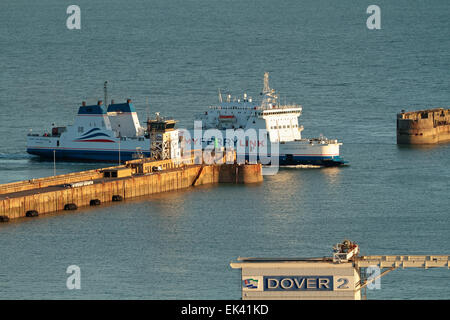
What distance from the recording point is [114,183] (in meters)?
82.0

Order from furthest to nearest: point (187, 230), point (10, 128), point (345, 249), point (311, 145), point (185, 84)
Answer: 1. point (185, 84)
2. point (10, 128)
3. point (311, 145)
4. point (187, 230)
5. point (345, 249)

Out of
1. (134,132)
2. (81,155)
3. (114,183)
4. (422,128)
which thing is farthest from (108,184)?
(422,128)

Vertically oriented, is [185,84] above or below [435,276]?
above

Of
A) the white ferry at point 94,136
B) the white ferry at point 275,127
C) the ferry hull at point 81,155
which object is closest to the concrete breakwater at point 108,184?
the white ferry at point 275,127

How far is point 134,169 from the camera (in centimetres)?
8806

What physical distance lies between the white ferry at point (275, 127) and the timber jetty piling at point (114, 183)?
5.84m

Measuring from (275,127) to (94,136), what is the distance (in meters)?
13.2

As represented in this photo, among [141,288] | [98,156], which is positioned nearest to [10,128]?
[98,156]

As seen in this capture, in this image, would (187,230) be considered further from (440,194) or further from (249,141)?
(249,141)

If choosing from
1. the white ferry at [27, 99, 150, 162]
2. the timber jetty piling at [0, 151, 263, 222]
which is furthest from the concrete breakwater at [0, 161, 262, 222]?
the white ferry at [27, 99, 150, 162]

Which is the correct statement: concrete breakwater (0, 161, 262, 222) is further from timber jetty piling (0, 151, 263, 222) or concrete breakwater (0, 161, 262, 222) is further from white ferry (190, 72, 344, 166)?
white ferry (190, 72, 344, 166)

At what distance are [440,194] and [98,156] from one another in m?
30.0

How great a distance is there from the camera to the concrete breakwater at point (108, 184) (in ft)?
248

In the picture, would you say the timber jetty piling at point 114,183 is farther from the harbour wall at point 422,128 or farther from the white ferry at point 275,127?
the harbour wall at point 422,128
